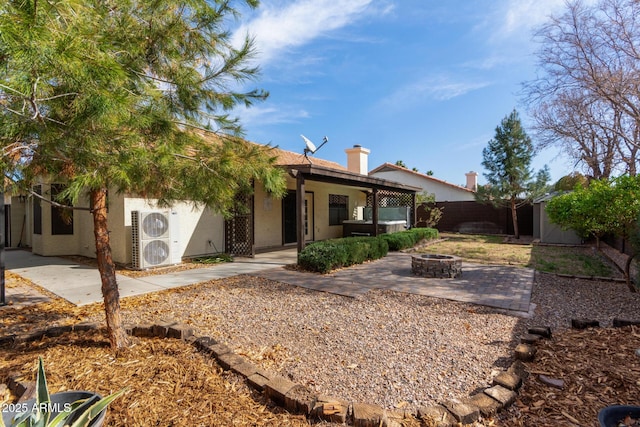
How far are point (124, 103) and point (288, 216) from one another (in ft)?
35.1

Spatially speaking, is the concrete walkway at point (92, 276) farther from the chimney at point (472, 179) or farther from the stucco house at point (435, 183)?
the chimney at point (472, 179)

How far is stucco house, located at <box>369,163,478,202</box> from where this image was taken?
2400 centimetres

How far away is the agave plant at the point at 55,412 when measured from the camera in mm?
1588

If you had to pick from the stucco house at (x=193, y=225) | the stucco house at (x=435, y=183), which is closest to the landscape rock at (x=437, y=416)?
the stucco house at (x=193, y=225)

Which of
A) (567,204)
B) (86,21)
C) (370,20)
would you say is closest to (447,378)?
(86,21)

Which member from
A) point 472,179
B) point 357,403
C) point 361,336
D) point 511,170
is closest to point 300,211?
point 361,336

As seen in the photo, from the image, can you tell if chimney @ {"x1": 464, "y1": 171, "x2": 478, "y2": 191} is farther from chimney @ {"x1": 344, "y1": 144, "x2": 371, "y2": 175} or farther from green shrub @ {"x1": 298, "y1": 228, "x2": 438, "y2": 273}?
green shrub @ {"x1": 298, "y1": 228, "x2": 438, "y2": 273}

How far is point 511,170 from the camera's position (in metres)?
16.4

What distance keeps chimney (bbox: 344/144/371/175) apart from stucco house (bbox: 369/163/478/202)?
844 cm

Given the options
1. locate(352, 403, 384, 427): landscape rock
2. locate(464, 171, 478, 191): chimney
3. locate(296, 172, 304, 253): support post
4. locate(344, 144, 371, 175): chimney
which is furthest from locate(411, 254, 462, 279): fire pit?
locate(464, 171, 478, 191): chimney

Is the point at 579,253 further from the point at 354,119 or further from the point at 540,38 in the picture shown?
the point at 354,119

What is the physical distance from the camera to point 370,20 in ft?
25.6

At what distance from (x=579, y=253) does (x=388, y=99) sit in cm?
876

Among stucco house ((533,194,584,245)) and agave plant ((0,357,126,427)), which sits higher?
stucco house ((533,194,584,245))
